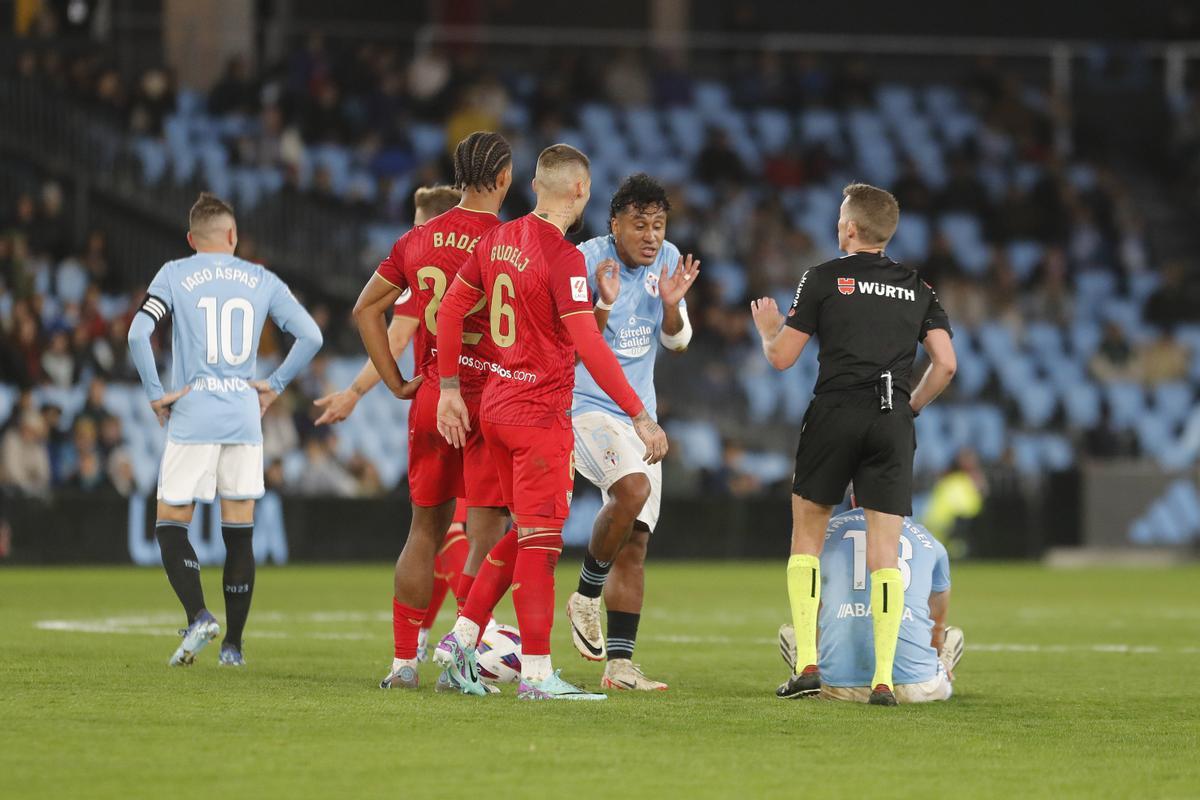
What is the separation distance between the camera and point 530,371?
7.97 m

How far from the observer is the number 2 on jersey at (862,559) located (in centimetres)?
855

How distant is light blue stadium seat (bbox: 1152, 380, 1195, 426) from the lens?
27062mm

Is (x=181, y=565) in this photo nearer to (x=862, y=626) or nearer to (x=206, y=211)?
(x=206, y=211)

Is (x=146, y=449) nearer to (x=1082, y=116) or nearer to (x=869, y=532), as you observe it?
(x=869, y=532)

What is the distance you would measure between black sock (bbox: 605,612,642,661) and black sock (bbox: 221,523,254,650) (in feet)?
6.20

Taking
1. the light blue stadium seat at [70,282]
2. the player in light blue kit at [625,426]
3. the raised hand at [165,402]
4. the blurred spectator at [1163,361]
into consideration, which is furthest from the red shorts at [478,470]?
the blurred spectator at [1163,361]

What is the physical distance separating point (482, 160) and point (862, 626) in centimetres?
273

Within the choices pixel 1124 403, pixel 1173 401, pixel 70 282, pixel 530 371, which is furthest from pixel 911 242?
pixel 530 371

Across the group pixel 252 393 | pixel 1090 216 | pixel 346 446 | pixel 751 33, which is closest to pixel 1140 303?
pixel 1090 216

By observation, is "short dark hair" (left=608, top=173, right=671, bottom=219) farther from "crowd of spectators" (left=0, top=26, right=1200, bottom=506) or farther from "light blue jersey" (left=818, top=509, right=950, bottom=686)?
"crowd of spectators" (left=0, top=26, right=1200, bottom=506)

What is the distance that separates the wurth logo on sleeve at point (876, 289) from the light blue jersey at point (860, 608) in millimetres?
1042

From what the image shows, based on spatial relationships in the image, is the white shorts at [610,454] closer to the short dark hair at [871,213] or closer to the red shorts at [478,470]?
the red shorts at [478,470]

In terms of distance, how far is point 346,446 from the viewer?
69.5ft

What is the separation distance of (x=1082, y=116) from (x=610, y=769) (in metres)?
28.0
